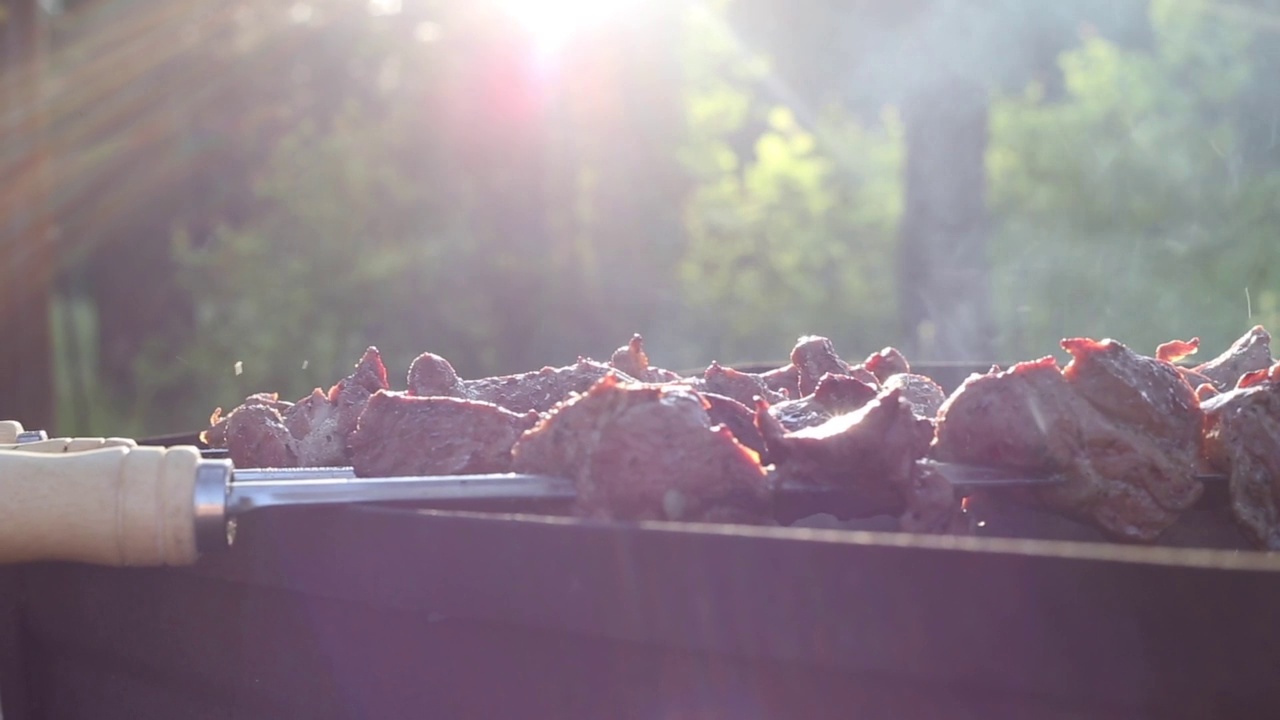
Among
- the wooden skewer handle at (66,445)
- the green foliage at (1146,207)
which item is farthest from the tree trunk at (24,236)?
the green foliage at (1146,207)

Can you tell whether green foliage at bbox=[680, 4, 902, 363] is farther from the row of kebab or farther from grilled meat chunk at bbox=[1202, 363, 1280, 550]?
grilled meat chunk at bbox=[1202, 363, 1280, 550]

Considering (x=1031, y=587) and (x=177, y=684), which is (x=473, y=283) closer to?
(x=177, y=684)

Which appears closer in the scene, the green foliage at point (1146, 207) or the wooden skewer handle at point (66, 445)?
the wooden skewer handle at point (66, 445)

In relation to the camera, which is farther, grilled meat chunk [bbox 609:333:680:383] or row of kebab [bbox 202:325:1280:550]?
grilled meat chunk [bbox 609:333:680:383]

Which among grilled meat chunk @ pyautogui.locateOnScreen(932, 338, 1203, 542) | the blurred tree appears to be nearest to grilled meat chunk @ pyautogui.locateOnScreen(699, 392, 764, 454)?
grilled meat chunk @ pyautogui.locateOnScreen(932, 338, 1203, 542)

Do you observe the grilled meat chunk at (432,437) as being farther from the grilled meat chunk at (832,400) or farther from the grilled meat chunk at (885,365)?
the grilled meat chunk at (885,365)

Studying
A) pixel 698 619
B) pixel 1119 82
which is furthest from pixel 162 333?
pixel 698 619

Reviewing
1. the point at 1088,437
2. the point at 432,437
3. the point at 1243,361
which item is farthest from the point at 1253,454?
the point at 432,437
